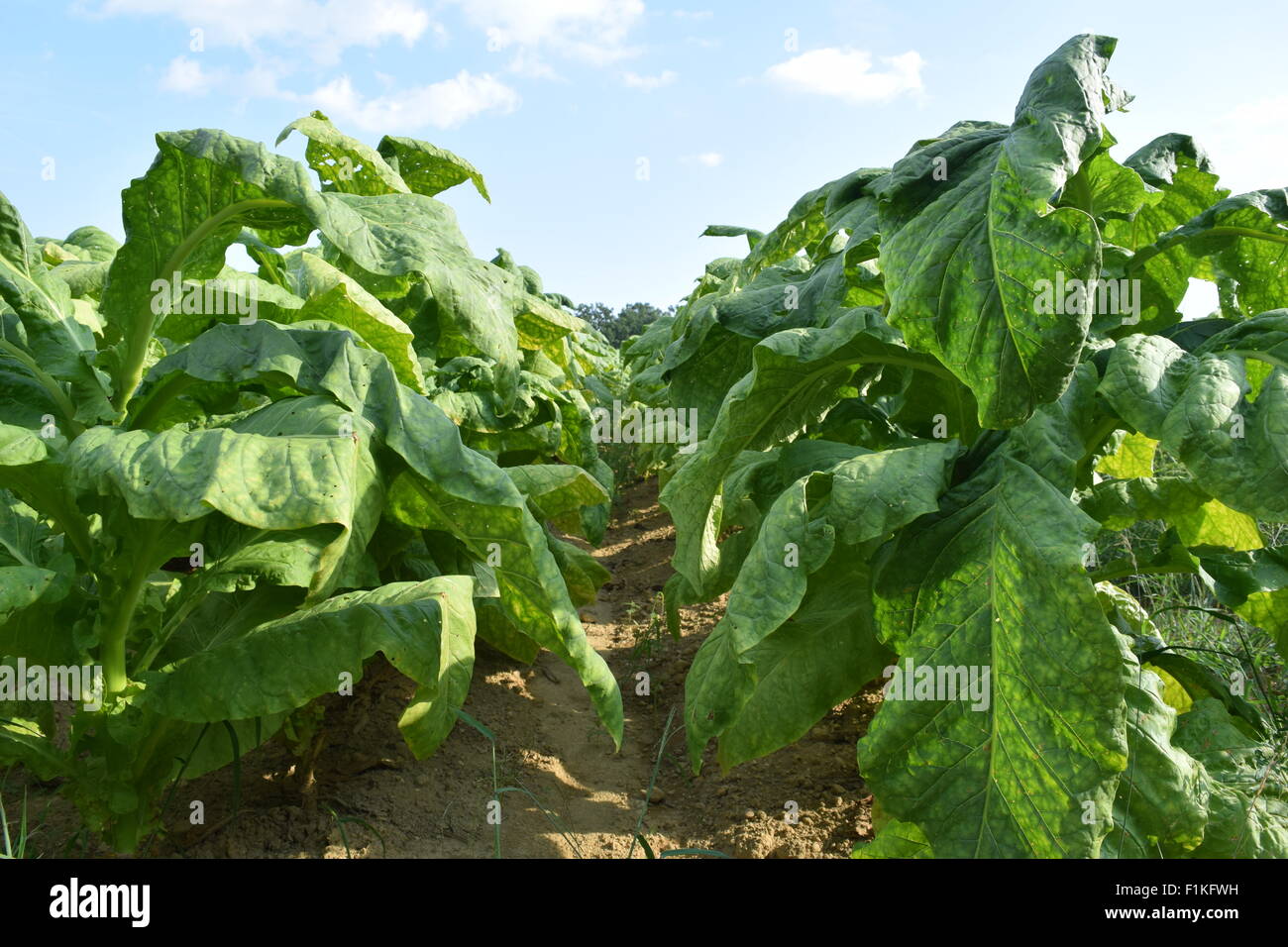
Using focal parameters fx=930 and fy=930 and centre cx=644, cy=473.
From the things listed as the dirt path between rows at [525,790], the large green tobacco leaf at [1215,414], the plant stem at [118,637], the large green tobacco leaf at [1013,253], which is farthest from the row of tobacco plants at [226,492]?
the large green tobacco leaf at [1215,414]

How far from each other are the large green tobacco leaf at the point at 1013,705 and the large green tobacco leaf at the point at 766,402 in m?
0.47

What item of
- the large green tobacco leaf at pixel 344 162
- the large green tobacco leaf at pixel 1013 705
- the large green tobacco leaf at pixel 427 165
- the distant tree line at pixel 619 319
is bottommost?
the large green tobacco leaf at pixel 1013 705

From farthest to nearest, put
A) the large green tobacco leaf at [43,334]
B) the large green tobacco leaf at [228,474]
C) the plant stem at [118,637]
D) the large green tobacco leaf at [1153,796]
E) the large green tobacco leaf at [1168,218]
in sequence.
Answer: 1. the large green tobacco leaf at [1168,218]
2. the large green tobacco leaf at [43,334]
3. the plant stem at [118,637]
4. the large green tobacco leaf at [1153,796]
5. the large green tobacco leaf at [228,474]

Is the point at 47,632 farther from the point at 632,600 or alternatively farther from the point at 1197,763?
the point at 632,600

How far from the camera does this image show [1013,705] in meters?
1.59

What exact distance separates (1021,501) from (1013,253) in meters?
0.45

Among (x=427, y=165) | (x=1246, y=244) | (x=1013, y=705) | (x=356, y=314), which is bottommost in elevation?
(x=1013, y=705)

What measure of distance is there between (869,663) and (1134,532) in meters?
3.10

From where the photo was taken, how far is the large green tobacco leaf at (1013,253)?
155cm

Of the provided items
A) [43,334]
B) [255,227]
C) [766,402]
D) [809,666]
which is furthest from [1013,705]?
[43,334]

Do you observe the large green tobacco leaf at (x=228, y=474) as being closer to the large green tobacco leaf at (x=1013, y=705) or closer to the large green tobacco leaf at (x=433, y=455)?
the large green tobacco leaf at (x=433, y=455)

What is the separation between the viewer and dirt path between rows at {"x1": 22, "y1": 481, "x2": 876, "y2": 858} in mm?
2213

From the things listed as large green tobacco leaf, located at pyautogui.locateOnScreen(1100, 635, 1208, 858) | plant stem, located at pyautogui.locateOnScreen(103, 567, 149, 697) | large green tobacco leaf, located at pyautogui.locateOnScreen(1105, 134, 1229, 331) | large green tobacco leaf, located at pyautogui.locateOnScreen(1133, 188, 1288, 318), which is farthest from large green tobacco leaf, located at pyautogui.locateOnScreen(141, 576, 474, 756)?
large green tobacco leaf, located at pyautogui.locateOnScreen(1105, 134, 1229, 331)

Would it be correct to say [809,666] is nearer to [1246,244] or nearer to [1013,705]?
[1013,705]
